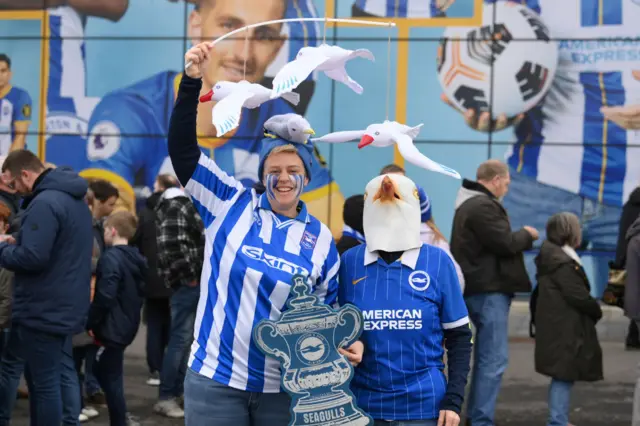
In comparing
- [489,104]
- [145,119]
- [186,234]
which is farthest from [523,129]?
[186,234]

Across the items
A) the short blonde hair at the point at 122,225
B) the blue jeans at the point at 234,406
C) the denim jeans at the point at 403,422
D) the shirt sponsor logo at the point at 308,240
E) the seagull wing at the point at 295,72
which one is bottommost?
the denim jeans at the point at 403,422

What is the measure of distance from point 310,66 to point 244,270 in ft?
2.53

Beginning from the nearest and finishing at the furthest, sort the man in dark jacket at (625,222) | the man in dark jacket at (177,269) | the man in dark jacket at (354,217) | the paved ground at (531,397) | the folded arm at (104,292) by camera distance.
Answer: the man in dark jacket at (354,217) < the folded arm at (104,292) < the man in dark jacket at (177,269) < the paved ground at (531,397) < the man in dark jacket at (625,222)

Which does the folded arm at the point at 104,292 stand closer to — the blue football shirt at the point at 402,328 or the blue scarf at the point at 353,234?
the blue scarf at the point at 353,234

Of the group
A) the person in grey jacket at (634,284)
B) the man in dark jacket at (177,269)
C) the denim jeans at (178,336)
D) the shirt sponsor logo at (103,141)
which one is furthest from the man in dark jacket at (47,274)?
the shirt sponsor logo at (103,141)

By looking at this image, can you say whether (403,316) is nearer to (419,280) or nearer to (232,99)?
(419,280)

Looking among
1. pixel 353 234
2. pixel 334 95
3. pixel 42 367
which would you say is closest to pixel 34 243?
pixel 42 367

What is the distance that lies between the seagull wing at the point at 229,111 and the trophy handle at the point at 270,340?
684 millimetres

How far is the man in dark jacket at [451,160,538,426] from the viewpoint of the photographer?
6773 millimetres

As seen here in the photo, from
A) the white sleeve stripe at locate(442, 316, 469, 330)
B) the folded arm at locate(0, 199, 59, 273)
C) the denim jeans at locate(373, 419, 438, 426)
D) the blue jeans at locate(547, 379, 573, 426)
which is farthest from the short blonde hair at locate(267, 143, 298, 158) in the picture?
the blue jeans at locate(547, 379, 573, 426)

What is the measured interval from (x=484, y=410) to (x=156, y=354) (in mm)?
2946

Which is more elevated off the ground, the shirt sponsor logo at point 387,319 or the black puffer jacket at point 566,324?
the shirt sponsor logo at point 387,319

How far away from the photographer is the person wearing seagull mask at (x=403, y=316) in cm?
361

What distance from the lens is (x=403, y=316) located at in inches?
142
